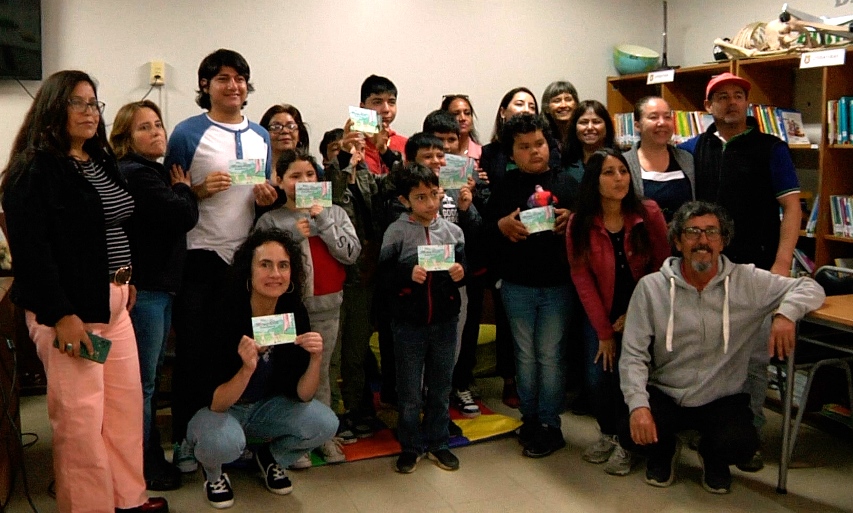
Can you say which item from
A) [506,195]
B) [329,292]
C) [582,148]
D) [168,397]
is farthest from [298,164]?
[168,397]

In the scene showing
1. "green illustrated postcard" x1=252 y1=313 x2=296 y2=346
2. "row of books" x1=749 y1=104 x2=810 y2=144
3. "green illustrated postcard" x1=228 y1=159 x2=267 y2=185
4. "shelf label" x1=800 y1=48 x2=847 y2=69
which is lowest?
"green illustrated postcard" x1=252 y1=313 x2=296 y2=346

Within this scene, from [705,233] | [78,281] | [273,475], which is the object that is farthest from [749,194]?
[78,281]

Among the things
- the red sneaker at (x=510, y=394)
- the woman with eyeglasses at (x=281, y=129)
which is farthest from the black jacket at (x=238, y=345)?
the red sneaker at (x=510, y=394)

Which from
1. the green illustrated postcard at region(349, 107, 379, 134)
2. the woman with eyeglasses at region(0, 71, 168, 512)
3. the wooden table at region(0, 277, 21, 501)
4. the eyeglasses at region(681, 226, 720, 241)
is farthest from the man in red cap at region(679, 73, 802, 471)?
the wooden table at region(0, 277, 21, 501)

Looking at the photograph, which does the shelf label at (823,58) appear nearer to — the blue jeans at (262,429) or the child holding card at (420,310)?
the child holding card at (420,310)

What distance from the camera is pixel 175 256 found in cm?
270

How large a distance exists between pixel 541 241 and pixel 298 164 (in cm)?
103

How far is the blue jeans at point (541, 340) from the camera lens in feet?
10.3

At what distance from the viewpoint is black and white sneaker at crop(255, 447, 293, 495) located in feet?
9.37

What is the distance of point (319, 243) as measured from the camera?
302cm

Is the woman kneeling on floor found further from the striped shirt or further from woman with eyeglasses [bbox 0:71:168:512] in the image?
the striped shirt

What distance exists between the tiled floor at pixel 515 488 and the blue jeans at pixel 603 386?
0.20 meters

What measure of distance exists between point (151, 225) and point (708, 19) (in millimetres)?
3977

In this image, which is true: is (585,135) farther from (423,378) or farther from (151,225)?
(151,225)
